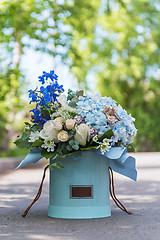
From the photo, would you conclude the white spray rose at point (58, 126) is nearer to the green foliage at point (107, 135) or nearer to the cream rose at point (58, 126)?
the cream rose at point (58, 126)

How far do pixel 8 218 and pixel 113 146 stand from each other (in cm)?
123

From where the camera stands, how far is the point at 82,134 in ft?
11.9

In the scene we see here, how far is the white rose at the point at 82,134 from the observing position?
3.63 metres

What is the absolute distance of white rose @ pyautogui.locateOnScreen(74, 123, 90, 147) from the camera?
363cm

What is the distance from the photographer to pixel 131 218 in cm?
385

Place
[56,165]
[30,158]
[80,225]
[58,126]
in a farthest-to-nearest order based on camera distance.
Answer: [30,158] < [58,126] < [56,165] < [80,225]

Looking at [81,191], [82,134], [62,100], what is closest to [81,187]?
[81,191]

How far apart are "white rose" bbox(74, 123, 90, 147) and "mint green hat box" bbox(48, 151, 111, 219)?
0.42 ft

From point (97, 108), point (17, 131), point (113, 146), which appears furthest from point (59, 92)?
point (17, 131)

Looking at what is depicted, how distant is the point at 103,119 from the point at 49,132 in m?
0.51

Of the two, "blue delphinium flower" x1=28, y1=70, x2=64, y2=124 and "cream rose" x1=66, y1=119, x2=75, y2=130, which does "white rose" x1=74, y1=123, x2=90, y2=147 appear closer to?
"cream rose" x1=66, y1=119, x2=75, y2=130

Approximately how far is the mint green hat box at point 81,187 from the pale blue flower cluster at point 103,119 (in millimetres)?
259

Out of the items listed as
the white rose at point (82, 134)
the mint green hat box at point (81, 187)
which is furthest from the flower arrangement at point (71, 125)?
the mint green hat box at point (81, 187)

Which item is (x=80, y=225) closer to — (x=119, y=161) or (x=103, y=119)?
(x=119, y=161)
